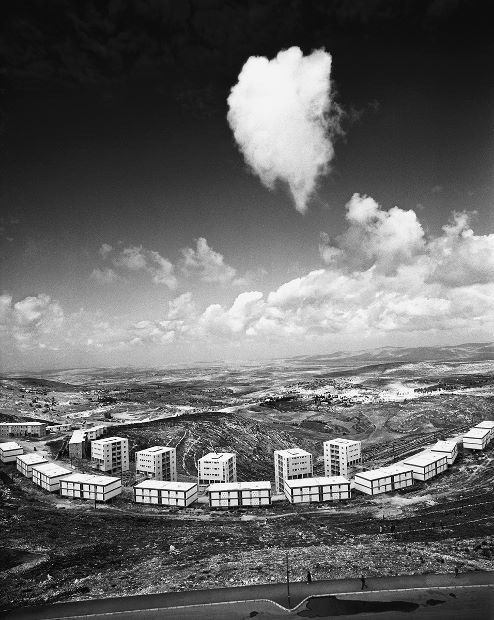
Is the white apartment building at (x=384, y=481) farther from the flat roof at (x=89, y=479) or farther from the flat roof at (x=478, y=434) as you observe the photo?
the flat roof at (x=89, y=479)

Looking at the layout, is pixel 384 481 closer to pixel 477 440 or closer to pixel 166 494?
pixel 477 440

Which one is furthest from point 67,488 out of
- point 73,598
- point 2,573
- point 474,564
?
point 474,564

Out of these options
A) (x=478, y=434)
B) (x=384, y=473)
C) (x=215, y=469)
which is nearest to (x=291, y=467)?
(x=215, y=469)

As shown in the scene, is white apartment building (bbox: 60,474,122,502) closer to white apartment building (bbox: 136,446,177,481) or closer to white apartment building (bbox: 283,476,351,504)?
white apartment building (bbox: 136,446,177,481)

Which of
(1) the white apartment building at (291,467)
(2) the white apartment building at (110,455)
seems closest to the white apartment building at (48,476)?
(2) the white apartment building at (110,455)

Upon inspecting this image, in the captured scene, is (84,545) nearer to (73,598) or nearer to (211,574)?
(73,598)

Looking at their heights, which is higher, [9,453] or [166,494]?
[9,453]
